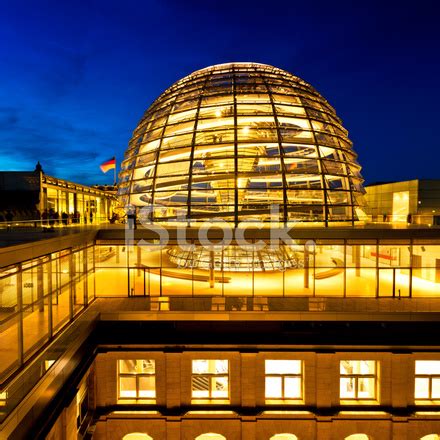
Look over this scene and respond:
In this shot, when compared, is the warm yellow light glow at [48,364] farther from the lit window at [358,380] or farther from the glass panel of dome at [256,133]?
the glass panel of dome at [256,133]

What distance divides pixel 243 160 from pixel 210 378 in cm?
1128

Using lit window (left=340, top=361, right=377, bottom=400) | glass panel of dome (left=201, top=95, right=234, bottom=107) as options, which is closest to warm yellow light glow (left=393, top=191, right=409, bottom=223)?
glass panel of dome (left=201, top=95, right=234, bottom=107)

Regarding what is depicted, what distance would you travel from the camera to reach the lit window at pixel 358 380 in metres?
15.5

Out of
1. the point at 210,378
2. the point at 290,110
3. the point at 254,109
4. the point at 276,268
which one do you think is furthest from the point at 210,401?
the point at 290,110

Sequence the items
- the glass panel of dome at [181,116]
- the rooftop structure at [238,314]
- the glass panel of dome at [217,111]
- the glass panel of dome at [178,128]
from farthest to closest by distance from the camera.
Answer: the glass panel of dome at [181,116]
the glass panel of dome at [217,111]
the glass panel of dome at [178,128]
the rooftop structure at [238,314]

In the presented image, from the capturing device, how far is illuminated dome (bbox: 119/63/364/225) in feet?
62.0

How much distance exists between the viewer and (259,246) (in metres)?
17.2

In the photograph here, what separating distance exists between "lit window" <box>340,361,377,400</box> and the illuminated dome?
7.24m

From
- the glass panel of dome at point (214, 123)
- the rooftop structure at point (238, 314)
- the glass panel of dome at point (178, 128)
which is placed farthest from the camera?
the glass panel of dome at point (178, 128)

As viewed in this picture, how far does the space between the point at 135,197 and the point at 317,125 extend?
12.0m

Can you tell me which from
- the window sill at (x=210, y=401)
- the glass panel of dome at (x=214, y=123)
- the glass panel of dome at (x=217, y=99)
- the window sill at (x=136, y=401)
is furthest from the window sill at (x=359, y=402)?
the glass panel of dome at (x=217, y=99)

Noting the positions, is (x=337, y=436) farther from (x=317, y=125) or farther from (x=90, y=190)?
(x=90, y=190)

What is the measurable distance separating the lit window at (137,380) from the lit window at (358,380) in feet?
28.0

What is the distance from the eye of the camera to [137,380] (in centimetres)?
1560
